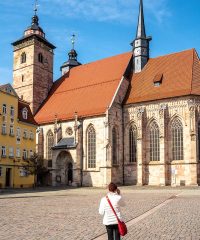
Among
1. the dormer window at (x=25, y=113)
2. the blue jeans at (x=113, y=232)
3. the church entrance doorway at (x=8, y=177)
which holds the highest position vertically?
the dormer window at (x=25, y=113)

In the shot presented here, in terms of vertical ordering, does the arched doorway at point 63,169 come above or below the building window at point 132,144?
below

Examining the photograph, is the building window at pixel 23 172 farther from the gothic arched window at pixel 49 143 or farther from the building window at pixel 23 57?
the building window at pixel 23 57

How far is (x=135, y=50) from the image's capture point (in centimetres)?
4853

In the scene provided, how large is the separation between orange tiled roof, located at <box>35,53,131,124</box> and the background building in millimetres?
5941

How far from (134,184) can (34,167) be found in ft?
39.3

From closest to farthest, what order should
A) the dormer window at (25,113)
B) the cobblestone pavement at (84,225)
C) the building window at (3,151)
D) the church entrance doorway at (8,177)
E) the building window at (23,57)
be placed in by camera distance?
the cobblestone pavement at (84,225) → the building window at (3,151) → the church entrance doorway at (8,177) → the dormer window at (25,113) → the building window at (23,57)

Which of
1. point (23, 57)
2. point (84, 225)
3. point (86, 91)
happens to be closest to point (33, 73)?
point (23, 57)

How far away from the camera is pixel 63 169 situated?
45.8m

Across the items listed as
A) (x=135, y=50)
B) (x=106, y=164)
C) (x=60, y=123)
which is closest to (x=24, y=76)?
(x=60, y=123)

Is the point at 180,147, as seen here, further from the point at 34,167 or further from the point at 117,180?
the point at 34,167

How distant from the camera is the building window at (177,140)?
39.8 metres

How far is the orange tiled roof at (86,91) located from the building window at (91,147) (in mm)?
2286

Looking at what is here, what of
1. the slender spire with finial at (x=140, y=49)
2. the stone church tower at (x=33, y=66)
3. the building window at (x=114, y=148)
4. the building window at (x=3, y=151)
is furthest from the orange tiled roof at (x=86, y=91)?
the building window at (x=3, y=151)

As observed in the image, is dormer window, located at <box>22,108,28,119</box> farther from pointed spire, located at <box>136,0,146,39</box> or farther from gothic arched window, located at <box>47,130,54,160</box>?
pointed spire, located at <box>136,0,146,39</box>
